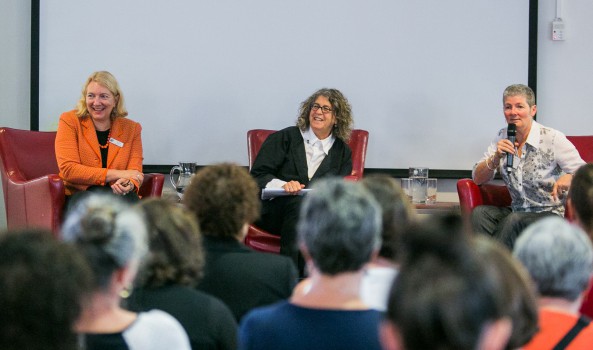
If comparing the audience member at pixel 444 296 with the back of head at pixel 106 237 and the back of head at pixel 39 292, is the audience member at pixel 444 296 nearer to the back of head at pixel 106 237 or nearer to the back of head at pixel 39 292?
the back of head at pixel 39 292

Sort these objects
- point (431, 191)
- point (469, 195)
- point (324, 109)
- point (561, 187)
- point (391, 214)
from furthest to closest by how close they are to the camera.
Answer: point (431, 191) < point (324, 109) < point (469, 195) < point (561, 187) < point (391, 214)

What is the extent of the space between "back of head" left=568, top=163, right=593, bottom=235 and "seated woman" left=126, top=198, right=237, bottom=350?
1.11m

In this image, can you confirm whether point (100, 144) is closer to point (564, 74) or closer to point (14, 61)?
point (14, 61)

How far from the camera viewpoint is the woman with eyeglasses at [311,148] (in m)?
4.74

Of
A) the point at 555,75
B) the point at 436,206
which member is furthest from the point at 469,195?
the point at 555,75

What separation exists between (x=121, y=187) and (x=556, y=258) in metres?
3.34

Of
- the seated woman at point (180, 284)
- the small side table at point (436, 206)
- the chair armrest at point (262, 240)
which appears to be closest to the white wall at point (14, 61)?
the chair armrest at point (262, 240)

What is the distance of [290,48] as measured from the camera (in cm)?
538

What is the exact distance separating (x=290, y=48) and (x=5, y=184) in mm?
1979

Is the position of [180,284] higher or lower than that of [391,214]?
lower

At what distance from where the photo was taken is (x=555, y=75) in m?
5.42

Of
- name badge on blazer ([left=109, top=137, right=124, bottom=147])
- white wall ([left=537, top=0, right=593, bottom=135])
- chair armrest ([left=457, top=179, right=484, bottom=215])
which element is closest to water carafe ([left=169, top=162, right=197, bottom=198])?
name badge on blazer ([left=109, top=137, right=124, bottom=147])

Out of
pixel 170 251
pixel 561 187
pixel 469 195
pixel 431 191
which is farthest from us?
pixel 431 191

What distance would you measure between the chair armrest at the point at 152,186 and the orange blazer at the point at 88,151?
90mm
